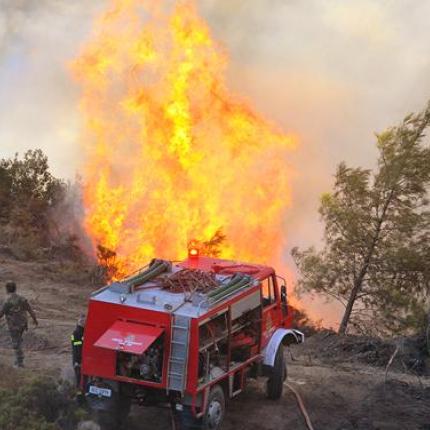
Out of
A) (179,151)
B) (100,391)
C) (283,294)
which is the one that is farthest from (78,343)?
(179,151)

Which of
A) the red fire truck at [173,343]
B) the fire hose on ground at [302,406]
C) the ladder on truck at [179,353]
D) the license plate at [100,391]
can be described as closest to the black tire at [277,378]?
the fire hose on ground at [302,406]

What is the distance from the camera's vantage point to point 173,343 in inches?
342

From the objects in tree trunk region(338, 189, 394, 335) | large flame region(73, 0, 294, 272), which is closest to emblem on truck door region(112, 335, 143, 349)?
tree trunk region(338, 189, 394, 335)

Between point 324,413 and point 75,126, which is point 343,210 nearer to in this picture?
point 324,413

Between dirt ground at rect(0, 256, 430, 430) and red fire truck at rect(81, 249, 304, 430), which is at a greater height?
red fire truck at rect(81, 249, 304, 430)

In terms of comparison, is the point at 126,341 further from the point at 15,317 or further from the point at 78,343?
the point at 15,317

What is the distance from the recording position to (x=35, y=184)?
28641 millimetres

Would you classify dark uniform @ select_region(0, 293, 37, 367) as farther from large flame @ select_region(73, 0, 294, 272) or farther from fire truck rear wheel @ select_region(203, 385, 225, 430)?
large flame @ select_region(73, 0, 294, 272)

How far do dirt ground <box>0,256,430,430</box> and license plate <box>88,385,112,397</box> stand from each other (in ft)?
3.32

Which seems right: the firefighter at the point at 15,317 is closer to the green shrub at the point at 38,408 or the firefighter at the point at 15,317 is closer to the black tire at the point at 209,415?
the green shrub at the point at 38,408

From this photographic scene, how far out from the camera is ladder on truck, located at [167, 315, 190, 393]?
8.65m

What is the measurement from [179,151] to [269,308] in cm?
1349

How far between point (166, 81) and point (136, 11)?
12.4 ft

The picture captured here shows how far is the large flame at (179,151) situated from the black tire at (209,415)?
45.1ft
